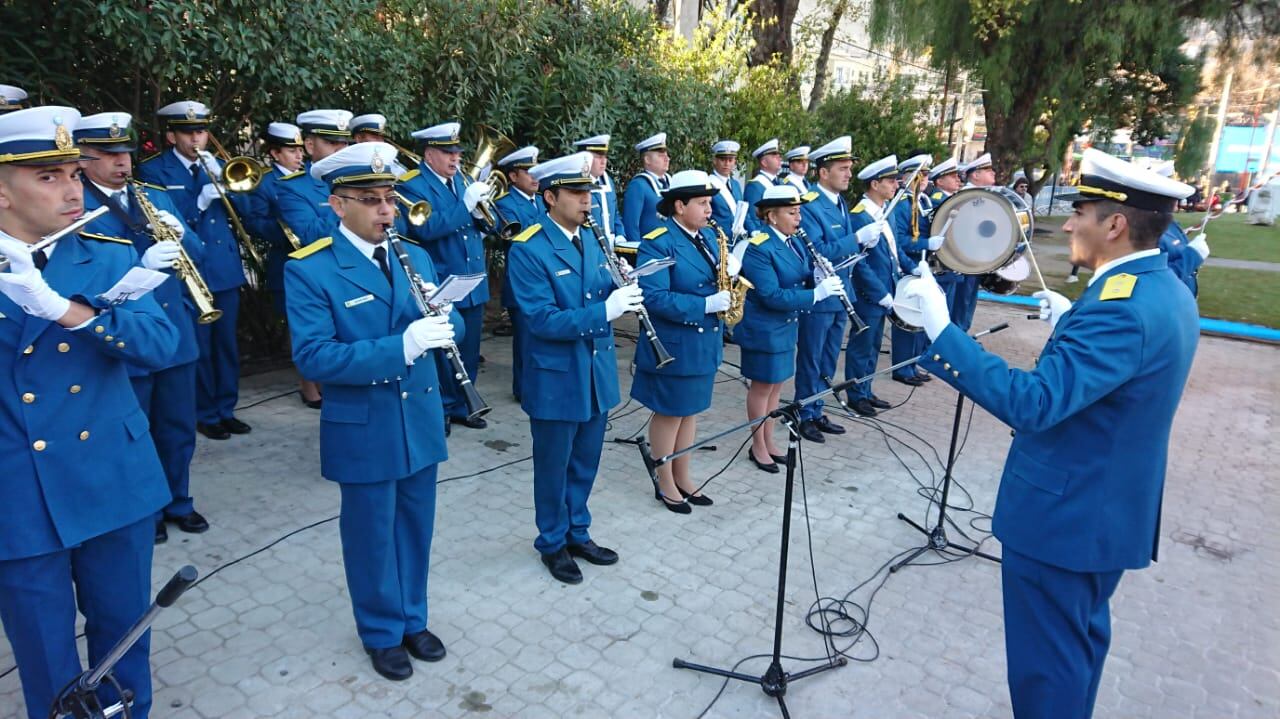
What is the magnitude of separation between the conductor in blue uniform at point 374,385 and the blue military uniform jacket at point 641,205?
213 inches

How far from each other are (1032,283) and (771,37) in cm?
781

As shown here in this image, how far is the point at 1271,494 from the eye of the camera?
6.77m

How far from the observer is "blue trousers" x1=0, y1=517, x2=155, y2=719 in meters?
2.87

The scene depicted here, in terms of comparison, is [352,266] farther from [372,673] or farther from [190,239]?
[190,239]

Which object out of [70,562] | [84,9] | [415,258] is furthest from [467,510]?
[84,9]

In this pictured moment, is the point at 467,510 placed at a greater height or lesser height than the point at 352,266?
lesser

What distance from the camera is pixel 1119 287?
2.81 m

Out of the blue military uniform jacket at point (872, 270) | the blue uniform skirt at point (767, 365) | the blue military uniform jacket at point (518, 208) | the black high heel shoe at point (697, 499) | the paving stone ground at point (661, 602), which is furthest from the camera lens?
the blue military uniform jacket at point (872, 270)

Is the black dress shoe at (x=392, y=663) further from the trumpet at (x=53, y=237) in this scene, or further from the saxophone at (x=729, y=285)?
the saxophone at (x=729, y=285)

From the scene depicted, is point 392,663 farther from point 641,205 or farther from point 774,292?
point 641,205

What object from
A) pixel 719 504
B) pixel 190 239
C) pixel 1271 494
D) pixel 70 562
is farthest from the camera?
pixel 1271 494

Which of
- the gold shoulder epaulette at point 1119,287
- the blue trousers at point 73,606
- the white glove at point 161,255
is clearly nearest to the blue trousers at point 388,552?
the blue trousers at point 73,606

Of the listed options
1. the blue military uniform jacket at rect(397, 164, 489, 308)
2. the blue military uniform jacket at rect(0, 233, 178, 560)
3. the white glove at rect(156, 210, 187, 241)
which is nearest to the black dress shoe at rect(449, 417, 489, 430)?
the blue military uniform jacket at rect(397, 164, 489, 308)

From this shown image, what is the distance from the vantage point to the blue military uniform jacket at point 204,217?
624 cm
